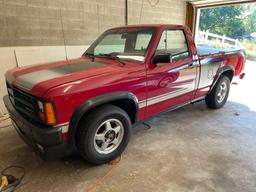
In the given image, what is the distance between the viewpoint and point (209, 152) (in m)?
2.68

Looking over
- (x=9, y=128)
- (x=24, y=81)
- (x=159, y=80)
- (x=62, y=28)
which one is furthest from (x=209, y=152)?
(x=62, y=28)

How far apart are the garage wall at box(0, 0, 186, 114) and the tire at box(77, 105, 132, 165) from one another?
8.74 feet

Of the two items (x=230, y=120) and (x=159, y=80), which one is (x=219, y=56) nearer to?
(x=230, y=120)

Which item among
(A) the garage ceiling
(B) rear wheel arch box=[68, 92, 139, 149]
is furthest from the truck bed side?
(A) the garage ceiling

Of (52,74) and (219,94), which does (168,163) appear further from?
(219,94)

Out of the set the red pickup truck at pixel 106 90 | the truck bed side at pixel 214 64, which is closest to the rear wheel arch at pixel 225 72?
the truck bed side at pixel 214 64

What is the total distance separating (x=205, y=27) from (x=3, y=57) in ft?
60.6

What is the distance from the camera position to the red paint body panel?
1913mm

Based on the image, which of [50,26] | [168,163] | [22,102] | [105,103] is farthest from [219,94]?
[50,26]

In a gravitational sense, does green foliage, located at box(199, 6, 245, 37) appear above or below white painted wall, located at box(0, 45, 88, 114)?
above

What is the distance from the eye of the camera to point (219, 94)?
411cm

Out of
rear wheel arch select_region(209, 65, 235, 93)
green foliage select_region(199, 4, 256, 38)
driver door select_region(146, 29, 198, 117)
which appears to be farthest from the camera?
green foliage select_region(199, 4, 256, 38)

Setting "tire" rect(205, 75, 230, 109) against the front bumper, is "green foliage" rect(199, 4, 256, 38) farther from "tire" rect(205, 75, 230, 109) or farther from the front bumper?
the front bumper

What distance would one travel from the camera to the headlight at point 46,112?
5.99 ft
